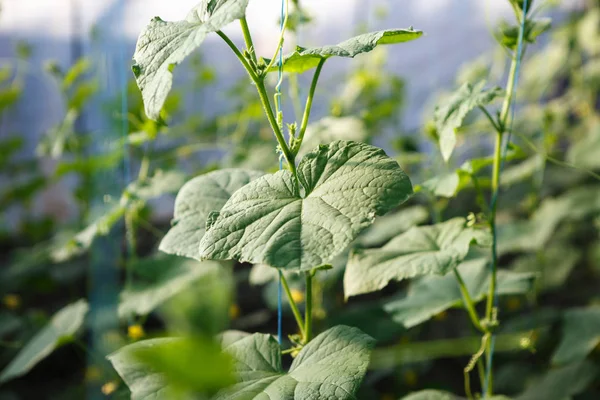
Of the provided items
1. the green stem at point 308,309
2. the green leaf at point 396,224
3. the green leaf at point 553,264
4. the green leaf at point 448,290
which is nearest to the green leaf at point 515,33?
the green leaf at point 448,290

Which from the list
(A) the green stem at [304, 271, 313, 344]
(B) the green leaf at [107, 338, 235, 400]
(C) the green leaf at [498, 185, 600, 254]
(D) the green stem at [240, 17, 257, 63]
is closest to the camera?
(B) the green leaf at [107, 338, 235, 400]

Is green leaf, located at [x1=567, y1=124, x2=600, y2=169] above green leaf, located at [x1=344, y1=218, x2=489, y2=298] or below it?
below

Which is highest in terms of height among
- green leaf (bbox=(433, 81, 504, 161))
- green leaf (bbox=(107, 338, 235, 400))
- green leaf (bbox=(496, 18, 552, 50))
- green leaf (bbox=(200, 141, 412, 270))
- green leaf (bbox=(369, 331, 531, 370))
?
green leaf (bbox=(496, 18, 552, 50))

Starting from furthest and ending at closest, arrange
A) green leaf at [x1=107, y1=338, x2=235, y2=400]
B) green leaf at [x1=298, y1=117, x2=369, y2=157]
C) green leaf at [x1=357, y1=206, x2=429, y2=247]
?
green leaf at [x1=357, y1=206, x2=429, y2=247] < green leaf at [x1=298, y1=117, x2=369, y2=157] < green leaf at [x1=107, y1=338, x2=235, y2=400]

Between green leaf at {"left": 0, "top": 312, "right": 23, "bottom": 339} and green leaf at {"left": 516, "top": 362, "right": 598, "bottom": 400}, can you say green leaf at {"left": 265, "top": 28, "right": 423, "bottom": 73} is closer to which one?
green leaf at {"left": 516, "top": 362, "right": 598, "bottom": 400}

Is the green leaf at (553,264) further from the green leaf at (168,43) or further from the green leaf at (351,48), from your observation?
the green leaf at (168,43)

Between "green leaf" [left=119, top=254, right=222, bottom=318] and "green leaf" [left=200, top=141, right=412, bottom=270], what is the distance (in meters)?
0.70

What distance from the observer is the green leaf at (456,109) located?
3.15 feet

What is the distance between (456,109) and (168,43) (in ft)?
1.73

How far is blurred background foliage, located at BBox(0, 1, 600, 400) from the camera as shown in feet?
4.85

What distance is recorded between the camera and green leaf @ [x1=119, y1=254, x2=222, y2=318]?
4.70 feet

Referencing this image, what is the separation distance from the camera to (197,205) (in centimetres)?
100

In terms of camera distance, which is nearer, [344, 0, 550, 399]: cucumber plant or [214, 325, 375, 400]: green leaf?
[214, 325, 375, 400]: green leaf

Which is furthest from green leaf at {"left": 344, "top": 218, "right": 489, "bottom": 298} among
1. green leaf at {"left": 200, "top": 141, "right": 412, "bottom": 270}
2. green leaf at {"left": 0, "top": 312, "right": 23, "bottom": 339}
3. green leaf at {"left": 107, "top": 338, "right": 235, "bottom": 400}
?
green leaf at {"left": 0, "top": 312, "right": 23, "bottom": 339}
